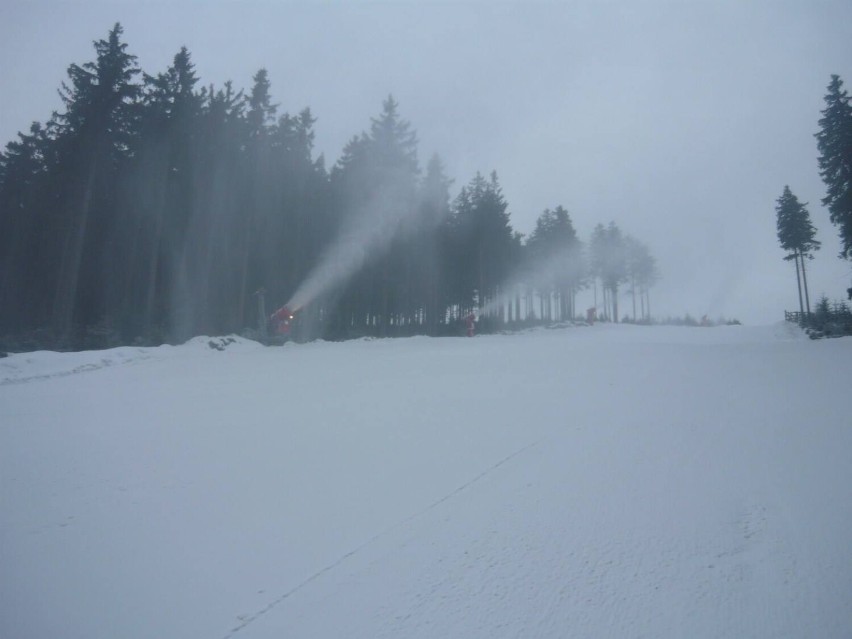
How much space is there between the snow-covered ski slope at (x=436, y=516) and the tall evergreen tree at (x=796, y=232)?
3438cm

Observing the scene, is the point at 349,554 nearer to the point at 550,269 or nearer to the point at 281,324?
the point at 281,324

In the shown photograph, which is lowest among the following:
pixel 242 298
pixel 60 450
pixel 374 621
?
pixel 374 621

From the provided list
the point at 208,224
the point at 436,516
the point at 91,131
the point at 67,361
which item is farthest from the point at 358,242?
the point at 436,516

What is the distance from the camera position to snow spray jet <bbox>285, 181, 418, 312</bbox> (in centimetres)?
2867

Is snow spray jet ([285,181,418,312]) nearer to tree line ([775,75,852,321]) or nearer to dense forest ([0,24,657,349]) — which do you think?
dense forest ([0,24,657,349])

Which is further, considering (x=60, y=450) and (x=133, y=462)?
(x=60, y=450)

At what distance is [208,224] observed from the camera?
24.8m

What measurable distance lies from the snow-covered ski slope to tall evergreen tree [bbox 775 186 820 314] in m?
34.4

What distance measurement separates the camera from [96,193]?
23562 millimetres

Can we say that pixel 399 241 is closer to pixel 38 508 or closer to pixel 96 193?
pixel 96 193

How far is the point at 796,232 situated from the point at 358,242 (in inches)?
1268

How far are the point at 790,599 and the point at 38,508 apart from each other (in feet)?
19.4

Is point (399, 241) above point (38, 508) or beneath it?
above

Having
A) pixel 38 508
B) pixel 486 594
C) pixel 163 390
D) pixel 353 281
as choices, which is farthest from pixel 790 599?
pixel 353 281
